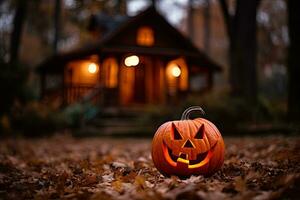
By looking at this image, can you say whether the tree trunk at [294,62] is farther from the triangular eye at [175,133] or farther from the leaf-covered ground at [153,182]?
the triangular eye at [175,133]

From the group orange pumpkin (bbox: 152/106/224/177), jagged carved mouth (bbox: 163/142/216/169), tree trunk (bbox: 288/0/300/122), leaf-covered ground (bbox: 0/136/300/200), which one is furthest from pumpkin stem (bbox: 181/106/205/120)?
tree trunk (bbox: 288/0/300/122)

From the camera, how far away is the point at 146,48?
1984 centimetres

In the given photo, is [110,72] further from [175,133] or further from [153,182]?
[153,182]

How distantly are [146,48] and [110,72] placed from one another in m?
3.27

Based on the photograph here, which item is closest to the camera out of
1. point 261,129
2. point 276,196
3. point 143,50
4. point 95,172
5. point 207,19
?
point 276,196

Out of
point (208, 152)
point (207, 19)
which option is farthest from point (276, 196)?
point (207, 19)

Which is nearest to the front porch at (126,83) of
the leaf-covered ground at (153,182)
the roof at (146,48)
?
the roof at (146,48)

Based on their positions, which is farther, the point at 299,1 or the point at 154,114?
the point at 154,114

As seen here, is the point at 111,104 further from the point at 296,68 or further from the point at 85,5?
the point at 296,68

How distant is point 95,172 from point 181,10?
41190 millimetres

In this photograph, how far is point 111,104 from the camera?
19750mm

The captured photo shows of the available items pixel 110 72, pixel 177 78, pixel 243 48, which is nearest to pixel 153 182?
pixel 243 48

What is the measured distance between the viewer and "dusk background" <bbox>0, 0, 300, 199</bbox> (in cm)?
377

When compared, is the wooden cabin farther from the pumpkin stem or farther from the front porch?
the pumpkin stem
